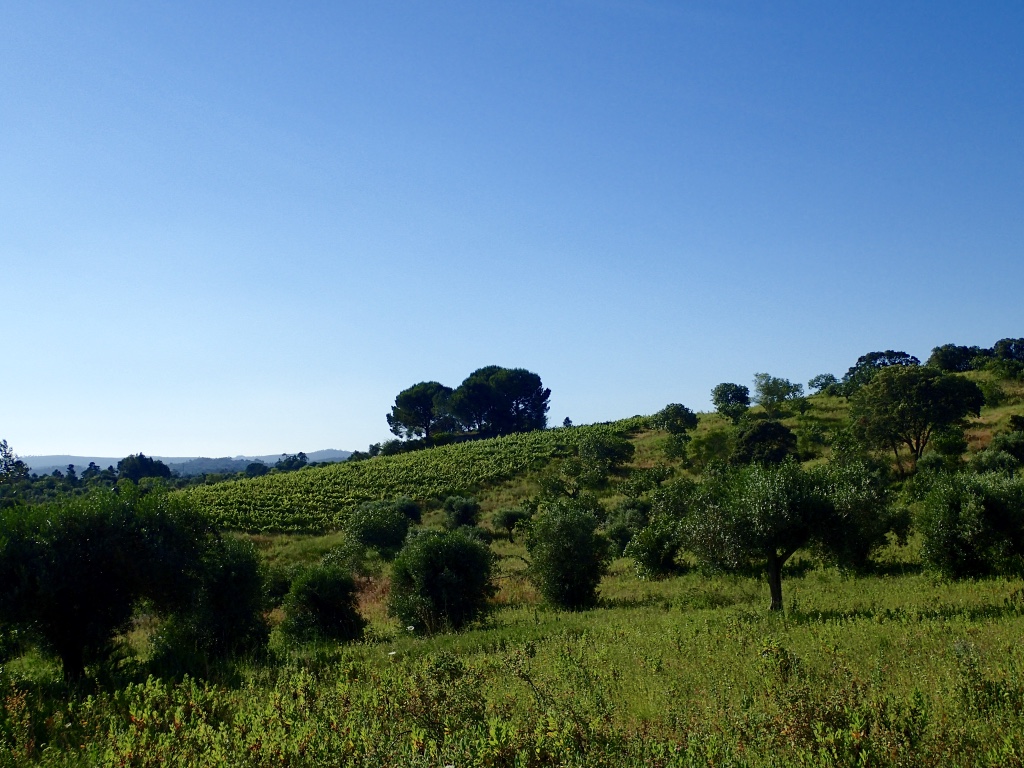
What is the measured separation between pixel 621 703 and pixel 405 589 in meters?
14.6

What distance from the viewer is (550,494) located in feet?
171

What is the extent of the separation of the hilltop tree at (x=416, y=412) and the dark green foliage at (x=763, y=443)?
226 feet

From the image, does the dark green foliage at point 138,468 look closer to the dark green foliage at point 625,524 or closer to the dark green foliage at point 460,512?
the dark green foliage at point 460,512

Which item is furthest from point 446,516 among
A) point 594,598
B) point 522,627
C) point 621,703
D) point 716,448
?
point 621,703

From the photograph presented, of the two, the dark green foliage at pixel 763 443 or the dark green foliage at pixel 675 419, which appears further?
the dark green foliage at pixel 675 419

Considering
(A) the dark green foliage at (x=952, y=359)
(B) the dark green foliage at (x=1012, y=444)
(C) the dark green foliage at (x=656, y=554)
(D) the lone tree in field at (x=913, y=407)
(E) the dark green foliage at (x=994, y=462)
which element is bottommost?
(C) the dark green foliage at (x=656, y=554)

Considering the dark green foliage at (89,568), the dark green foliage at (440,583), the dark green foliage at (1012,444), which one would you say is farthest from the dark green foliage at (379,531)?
the dark green foliage at (1012,444)

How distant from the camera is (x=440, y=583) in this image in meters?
21.7

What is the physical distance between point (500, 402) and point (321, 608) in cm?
9403

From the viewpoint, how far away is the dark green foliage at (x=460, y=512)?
4878cm

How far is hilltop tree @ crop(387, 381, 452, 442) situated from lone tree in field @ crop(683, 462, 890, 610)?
9679 centimetres

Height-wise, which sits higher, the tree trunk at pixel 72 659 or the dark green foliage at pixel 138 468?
the dark green foliage at pixel 138 468

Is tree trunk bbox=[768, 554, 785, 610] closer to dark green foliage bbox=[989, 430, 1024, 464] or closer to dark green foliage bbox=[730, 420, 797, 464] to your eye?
dark green foliage bbox=[989, 430, 1024, 464]

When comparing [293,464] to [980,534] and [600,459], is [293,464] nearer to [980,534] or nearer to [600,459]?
[600,459]
